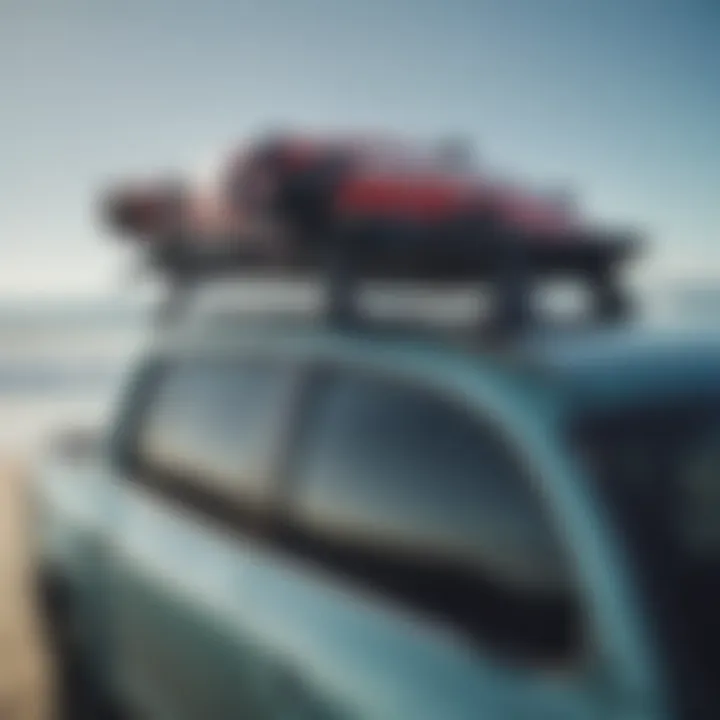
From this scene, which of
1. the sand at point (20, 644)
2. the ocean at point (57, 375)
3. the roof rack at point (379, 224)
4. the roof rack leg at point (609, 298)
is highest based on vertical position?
the roof rack at point (379, 224)

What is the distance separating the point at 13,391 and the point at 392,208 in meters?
19.2

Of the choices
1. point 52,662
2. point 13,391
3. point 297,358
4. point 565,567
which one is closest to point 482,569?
point 565,567

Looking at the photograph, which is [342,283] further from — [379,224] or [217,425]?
[217,425]

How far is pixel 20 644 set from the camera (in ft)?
18.0

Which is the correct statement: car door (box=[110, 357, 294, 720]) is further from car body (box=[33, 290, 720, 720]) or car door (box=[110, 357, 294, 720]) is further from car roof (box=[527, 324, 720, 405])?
car roof (box=[527, 324, 720, 405])

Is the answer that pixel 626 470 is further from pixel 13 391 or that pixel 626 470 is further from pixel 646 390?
pixel 13 391

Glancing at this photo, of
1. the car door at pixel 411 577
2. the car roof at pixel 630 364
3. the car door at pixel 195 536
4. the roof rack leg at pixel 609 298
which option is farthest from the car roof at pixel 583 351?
the roof rack leg at pixel 609 298

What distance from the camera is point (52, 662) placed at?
4105 millimetres

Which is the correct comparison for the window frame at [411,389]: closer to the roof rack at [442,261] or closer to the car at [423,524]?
the car at [423,524]

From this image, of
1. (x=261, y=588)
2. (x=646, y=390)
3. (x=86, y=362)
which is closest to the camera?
(x=646, y=390)

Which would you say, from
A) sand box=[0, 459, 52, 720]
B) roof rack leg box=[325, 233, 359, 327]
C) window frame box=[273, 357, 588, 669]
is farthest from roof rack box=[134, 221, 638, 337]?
sand box=[0, 459, 52, 720]

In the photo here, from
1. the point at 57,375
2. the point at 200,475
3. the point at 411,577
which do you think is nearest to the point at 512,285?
the point at 411,577

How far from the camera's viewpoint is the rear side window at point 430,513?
73.5 inches

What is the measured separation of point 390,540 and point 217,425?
0.99m
